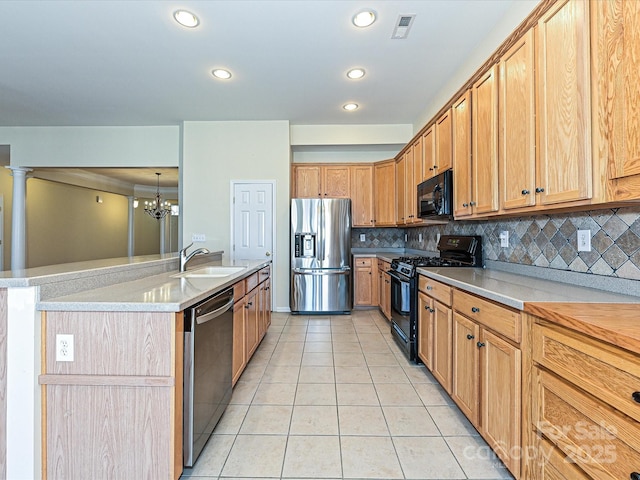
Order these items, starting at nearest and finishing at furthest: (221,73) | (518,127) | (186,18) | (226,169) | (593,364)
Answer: (593,364)
(518,127)
(186,18)
(221,73)
(226,169)

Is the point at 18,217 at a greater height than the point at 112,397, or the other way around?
the point at 18,217

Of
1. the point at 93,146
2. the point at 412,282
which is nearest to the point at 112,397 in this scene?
the point at 412,282

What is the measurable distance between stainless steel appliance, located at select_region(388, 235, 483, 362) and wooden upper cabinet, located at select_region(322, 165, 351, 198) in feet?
6.86

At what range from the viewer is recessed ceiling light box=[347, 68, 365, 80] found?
321 cm

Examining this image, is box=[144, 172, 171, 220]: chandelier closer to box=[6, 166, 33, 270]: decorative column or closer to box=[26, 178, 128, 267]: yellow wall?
box=[26, 178, 128, 267]: yellow wall

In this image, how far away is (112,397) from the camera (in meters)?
1.30

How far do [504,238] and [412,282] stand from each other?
793 mm

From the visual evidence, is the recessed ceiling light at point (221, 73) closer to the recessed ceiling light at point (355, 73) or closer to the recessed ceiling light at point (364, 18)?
the recessed ceiling light at point (355, 73)

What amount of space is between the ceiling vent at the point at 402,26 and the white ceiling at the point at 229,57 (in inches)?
1.6

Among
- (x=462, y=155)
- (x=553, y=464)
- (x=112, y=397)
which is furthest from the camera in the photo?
(x=462, y=155)

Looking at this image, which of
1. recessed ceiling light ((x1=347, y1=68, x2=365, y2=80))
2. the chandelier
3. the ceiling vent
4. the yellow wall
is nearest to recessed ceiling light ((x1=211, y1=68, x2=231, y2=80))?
recessed ceiling light ((x1=347, y1=68, x2=365, y2=80))

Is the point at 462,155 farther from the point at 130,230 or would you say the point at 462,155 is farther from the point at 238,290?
the point at 130,230

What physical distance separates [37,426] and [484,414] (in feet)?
6.62

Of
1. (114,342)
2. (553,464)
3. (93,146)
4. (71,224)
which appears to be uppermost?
(93,146)
